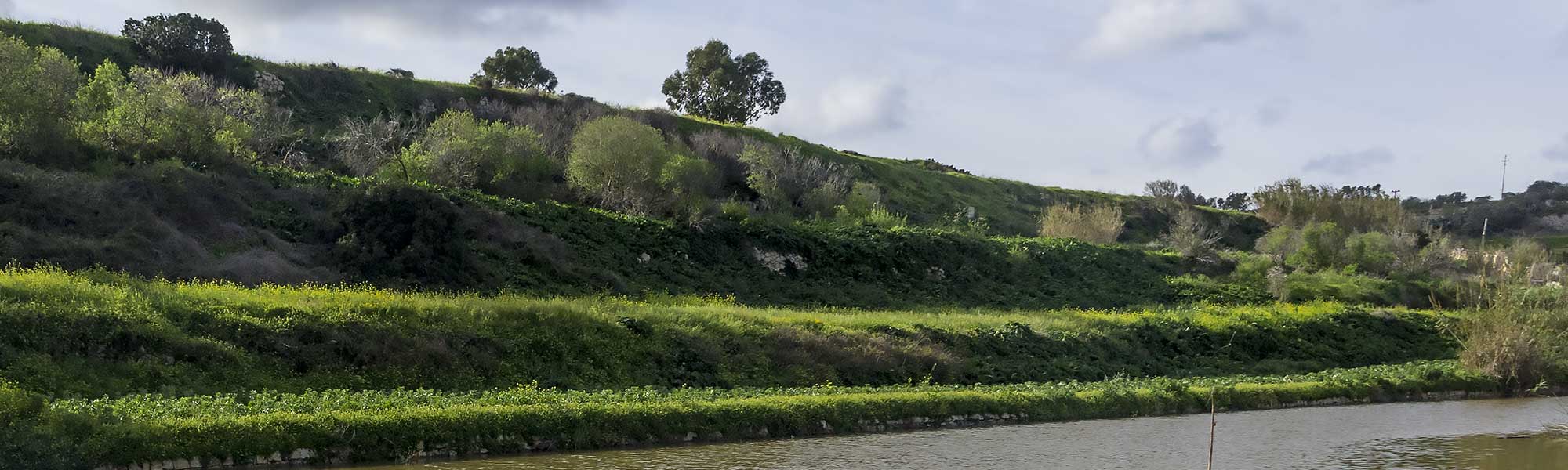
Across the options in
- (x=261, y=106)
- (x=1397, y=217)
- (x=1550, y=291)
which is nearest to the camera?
(x=1550, y=291)

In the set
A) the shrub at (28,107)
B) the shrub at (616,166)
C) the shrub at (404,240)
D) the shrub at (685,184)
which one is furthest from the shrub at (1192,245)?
the shrub at (28,107)

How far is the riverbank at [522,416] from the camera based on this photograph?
1786cm

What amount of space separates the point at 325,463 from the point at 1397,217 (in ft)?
307

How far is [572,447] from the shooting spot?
2155 cm

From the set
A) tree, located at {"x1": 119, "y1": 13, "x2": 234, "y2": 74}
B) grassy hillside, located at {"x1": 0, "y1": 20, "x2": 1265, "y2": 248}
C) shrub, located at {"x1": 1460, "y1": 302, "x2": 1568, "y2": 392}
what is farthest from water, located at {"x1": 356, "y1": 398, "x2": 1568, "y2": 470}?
tree, located at {"x1": 119, "y1": 13, "x2": 234, "y2": 74}

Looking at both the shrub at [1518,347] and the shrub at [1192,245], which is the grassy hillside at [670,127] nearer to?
the shrub at [1192,245]

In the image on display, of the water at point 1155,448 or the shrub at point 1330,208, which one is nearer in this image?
the water at point 1155,448

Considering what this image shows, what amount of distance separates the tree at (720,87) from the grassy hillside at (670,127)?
49.2 feet

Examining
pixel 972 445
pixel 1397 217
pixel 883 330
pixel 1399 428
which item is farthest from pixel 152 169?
pixel 1397 217

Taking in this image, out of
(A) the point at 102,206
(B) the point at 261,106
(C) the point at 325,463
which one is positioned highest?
(B) the point at 261,106

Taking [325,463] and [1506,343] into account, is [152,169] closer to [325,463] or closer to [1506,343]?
[325,463]

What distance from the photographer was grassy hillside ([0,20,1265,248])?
215 feet

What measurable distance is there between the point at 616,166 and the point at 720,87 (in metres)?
53.0

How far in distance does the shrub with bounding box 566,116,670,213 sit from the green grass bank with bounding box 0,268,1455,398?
14635 millimetres
